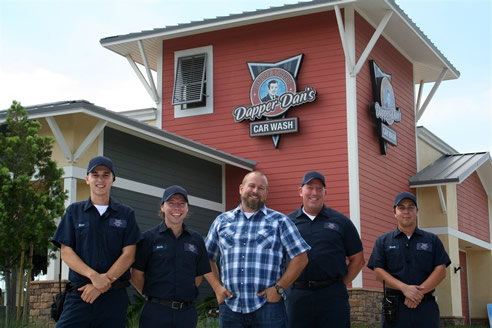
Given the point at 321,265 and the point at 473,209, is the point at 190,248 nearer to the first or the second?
the point at 321,265

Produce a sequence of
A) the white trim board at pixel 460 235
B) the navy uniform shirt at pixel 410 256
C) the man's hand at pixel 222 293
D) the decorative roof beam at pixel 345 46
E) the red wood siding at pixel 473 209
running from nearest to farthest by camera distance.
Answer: the man's hand at pixel 222 293 → the navy uniform shirt at pixel 410 256 → the decorative roof beam at pixel 345 46 → the white trim board at pixel 460 235 → the red wood siding at pixel 473 209

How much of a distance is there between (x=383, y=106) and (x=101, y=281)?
540 inches

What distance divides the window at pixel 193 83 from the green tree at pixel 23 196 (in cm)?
700

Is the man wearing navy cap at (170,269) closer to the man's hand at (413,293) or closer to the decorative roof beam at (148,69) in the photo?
the man's hand at (413,293)

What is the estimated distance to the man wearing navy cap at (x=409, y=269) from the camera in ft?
22.7

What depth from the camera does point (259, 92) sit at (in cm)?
1783

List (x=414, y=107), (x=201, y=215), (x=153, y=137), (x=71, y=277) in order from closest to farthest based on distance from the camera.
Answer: (x=71, y=277)
(x=153, y=137)
(x=201, y=215)
(x=414, y=107)

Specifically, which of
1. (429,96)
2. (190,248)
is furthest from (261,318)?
(429,96)

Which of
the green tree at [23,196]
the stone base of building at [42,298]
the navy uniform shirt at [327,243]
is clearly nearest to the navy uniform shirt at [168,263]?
the navy uniform shirt at [327,243]

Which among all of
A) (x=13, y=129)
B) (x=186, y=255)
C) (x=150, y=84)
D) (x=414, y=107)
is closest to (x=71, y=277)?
(x=186, y=255)

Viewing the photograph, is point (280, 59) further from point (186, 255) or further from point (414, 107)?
point (186, 255)

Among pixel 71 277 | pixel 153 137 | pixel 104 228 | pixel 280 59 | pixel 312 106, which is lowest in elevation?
pixel 71 277

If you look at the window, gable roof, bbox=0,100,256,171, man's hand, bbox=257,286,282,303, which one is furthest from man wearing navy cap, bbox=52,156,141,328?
the window

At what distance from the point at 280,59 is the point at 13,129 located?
7944mm
